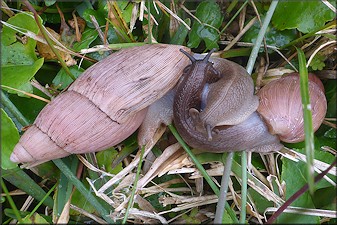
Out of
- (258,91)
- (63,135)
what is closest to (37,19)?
(63,135)

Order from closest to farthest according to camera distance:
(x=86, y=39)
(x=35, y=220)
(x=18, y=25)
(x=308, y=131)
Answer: (x=308, y=131) → (x=35, y=220) → (x=18, y=25) → (x=86, y=39)

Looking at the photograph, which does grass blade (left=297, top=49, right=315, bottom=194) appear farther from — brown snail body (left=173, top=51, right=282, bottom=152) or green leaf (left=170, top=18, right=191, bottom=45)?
green leaf (left=170, top=18, right=191, bottom=45)

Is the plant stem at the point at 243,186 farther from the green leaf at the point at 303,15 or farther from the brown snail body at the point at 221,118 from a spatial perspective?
the green leaf at the point at 303,15

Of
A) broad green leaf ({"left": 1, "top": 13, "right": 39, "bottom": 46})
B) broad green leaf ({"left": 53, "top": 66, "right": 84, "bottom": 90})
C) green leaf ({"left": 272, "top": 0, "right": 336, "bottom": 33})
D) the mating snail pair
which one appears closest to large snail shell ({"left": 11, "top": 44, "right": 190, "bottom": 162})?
the mating snail pair

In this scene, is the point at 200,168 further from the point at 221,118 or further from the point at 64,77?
the point at 64,77

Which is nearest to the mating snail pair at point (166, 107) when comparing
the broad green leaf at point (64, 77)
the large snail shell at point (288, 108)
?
the large snail shell at point (288, 108)

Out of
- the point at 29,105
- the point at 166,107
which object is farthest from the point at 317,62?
the point at 29,105

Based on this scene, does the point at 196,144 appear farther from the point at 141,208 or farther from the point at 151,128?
the point at 141,208
